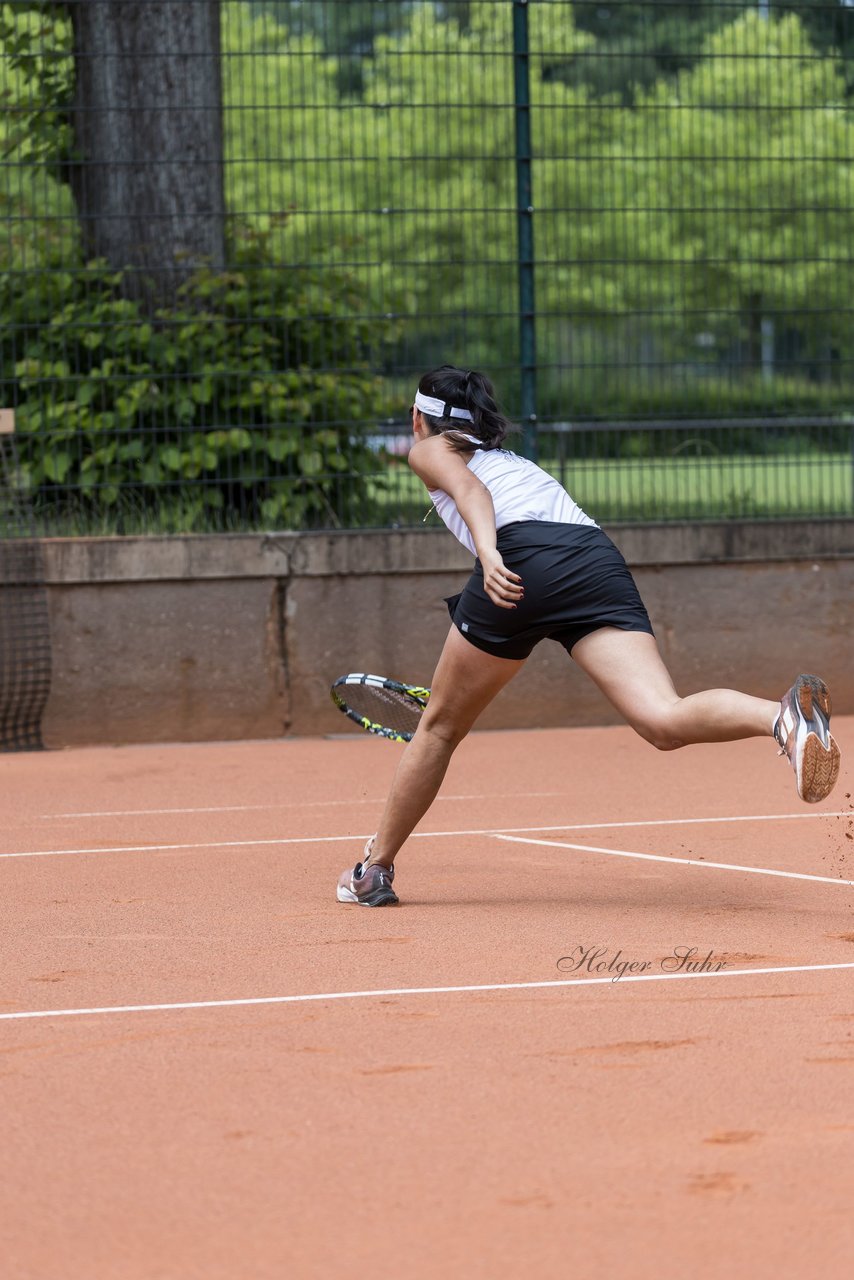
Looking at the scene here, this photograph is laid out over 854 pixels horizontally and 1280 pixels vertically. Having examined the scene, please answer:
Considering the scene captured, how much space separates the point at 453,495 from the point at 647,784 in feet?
11.6

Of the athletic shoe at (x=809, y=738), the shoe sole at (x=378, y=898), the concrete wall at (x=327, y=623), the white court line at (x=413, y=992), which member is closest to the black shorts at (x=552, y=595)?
the athletic shoe at (x=809, y=738)

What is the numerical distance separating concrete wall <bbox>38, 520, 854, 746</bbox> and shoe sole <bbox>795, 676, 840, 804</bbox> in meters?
5.78

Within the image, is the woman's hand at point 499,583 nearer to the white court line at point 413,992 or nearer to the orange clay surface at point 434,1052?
the orange clay surface at point 434,1052

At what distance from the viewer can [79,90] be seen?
10.7m

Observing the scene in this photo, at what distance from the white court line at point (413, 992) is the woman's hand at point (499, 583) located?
3.57 feet

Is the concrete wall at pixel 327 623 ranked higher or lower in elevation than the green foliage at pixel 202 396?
lower

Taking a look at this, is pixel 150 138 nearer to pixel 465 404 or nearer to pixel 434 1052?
pixel 465 404

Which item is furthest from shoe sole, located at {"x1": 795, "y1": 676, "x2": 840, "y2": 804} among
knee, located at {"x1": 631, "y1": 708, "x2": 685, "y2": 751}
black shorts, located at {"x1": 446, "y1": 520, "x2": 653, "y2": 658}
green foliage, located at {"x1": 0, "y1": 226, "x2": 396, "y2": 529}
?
green foliage, located at {"x1": 0, "y1": 226, "x2": 396, "y2": 529}

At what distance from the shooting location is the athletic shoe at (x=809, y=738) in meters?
4.84

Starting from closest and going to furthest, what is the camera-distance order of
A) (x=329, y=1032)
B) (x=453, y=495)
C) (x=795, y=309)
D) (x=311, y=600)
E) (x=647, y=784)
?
(x=329, y=1032)
(x=453, y=495)
(x=647, y=784)
(x=311, y=600)
(x=795, y=309)

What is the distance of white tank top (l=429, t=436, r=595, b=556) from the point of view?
18.5 feet

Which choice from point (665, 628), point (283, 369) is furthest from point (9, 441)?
point (665, 628)

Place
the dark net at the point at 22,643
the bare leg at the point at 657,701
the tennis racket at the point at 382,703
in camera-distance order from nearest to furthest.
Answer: the bare leg at the point at 657,701 < the tennis racket at the point at 382,703 < the dark net at the point at 22,643

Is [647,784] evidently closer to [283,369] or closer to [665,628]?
[665,628]
